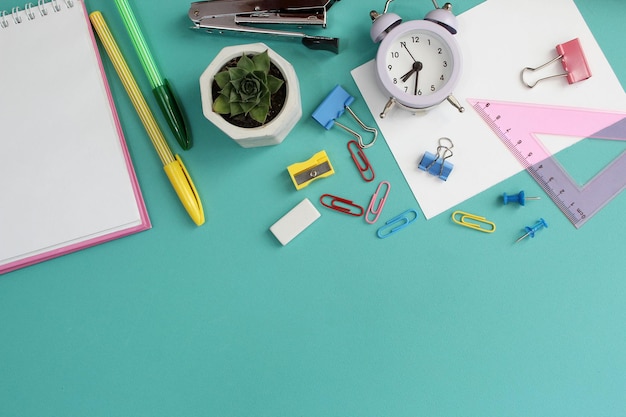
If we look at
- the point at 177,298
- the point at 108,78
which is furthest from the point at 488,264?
the point at 108,78

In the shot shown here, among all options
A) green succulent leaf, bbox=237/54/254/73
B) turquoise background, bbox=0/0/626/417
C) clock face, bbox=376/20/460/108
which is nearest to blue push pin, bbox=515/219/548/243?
turquoise background, bbox=0/0/626/417

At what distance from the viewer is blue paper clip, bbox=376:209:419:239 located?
1.07 metres

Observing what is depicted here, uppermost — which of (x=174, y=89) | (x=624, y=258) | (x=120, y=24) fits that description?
(x=120, y=24)

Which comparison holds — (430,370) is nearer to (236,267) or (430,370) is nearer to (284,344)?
(284,344)

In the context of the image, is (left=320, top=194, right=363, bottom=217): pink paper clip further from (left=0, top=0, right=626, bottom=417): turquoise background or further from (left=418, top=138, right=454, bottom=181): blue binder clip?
(left=418, top=138, right=454, bottom=181): blue binder clip

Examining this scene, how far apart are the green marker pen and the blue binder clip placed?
556 millimetres

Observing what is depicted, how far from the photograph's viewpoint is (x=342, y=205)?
1.09 meters

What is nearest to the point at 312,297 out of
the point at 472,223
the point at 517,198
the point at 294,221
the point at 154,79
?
the point at 294,221

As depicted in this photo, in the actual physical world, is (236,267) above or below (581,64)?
below

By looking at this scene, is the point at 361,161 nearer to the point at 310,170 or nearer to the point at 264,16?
the point at 310,170

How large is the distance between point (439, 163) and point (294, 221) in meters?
0.35

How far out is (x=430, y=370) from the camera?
3.50ft

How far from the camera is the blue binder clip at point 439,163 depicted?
1044mm

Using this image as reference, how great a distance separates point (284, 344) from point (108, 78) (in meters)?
0.76
